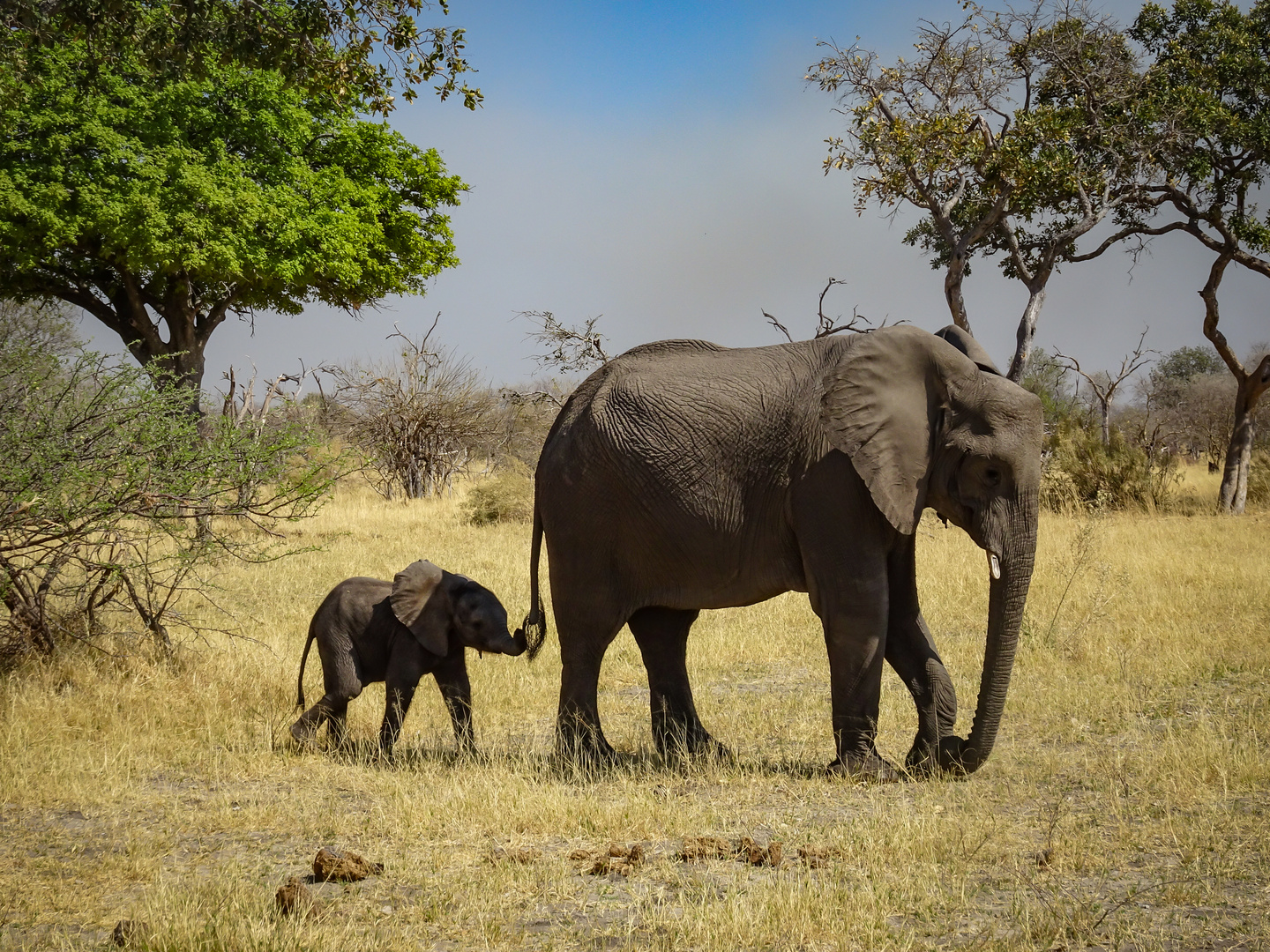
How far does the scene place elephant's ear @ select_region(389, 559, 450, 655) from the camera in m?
7.15

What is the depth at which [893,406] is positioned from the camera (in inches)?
251

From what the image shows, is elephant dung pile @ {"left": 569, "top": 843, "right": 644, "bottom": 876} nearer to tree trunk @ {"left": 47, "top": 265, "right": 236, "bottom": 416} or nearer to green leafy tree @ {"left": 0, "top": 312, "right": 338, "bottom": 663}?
green leafy tree @ {"left": 0, "top": 312, "right": 338, "bottom": 663}

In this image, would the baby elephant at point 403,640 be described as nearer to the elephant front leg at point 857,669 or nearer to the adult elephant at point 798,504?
the adult elephant at point 798,504

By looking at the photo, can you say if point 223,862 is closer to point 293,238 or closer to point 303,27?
point 303,27

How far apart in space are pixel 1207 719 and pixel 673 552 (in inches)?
150

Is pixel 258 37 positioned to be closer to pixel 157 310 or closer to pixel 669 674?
pixel 669 674

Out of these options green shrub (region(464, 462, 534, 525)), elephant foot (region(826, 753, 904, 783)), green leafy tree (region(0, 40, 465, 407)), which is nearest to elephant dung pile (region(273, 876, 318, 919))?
elephant foot (region(826, 753, 904, 783))

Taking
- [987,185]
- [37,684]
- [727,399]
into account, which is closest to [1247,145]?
[987,185]

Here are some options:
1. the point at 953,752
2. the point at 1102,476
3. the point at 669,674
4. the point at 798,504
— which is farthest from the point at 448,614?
the point at 1102,476

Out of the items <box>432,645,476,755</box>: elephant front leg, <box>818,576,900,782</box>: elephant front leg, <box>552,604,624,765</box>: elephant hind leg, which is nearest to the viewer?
<box>818,576,900,782</box>: elephant front leg

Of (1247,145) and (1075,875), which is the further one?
(1247,145)

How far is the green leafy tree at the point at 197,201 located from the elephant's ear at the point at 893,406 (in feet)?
41.8

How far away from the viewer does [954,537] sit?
53.7ft

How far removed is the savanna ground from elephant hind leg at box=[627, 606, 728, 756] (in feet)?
0.83
